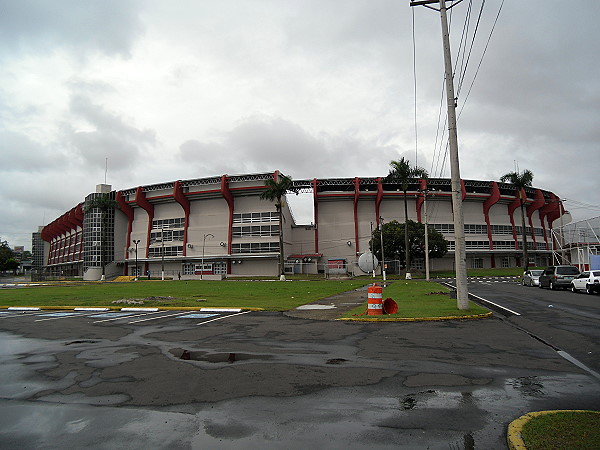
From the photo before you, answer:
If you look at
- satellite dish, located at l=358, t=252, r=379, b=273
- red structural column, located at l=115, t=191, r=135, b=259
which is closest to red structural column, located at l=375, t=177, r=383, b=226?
satellite dish, located at l=358, t=252, r=379, b=273

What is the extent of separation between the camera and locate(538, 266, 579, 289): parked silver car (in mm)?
31156

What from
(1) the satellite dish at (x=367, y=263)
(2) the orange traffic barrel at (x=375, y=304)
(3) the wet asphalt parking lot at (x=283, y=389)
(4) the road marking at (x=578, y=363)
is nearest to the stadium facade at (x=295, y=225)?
(1) the satellite dish at (x=367, y=263)

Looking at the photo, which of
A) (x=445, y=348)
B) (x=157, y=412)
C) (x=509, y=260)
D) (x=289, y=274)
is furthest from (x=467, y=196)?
(x=157, y=412)

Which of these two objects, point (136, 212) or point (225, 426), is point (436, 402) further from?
point (136, 212)

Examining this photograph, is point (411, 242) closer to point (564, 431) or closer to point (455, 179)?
point (455, 179)

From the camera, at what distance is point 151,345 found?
1030 cm

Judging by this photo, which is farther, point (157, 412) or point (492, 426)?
point (157, 412)

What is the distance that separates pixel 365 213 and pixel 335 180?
940 cm

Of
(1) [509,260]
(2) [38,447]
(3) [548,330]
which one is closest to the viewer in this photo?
(2) [38,447]

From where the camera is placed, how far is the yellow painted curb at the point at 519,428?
4162 millimetres

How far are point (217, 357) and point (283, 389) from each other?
9.09ft

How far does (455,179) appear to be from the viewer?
17375mm

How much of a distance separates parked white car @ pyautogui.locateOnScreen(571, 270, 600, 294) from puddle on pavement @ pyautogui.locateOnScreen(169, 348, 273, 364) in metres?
25.7

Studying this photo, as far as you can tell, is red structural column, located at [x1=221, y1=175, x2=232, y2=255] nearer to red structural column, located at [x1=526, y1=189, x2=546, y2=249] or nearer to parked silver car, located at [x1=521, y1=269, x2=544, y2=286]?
parked silver car, located at [x1=521, y1=269, x2=544, y2=286]
